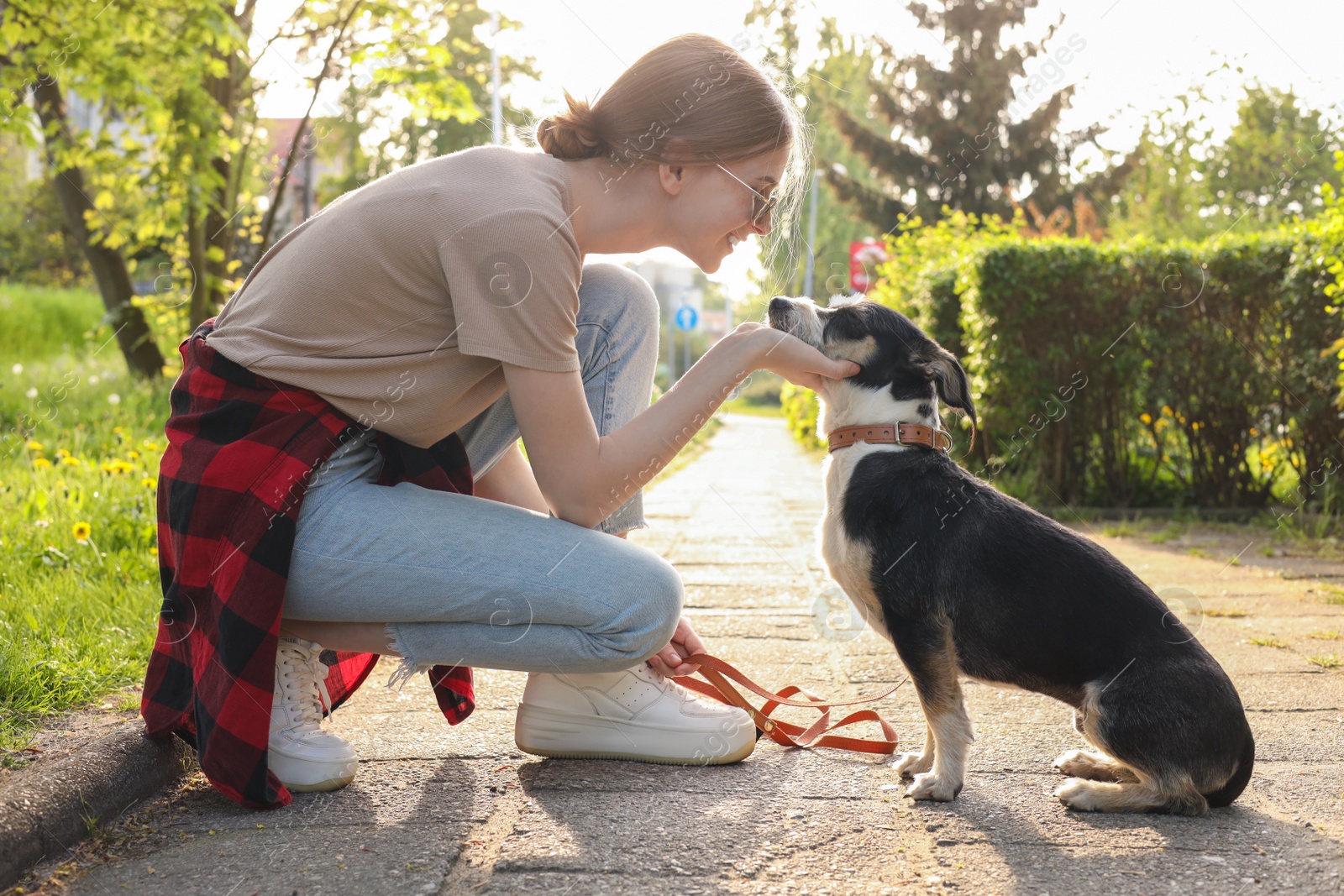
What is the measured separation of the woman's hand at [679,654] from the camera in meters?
2.80

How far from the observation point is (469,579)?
2234mm

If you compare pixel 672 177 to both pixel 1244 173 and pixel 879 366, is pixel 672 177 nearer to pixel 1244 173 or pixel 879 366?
pixel 879 366

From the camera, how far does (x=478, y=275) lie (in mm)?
2176

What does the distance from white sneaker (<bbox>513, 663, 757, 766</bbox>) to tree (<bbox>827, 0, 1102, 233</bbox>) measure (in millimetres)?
21792

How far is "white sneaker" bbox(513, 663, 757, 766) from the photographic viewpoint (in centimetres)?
255

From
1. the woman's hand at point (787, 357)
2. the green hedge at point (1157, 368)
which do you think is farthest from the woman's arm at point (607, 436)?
the green hedge at point (1157, 368)

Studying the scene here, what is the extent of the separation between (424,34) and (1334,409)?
7.52m

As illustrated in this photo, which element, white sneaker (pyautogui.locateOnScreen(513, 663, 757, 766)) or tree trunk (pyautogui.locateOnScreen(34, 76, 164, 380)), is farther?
tree trunk (pyautogui.locateOnScreen(34, 76, 164, 380))

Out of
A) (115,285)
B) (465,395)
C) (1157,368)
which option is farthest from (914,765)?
(115,285)

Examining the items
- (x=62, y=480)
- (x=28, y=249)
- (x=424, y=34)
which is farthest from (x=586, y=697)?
(x=28, y=249)

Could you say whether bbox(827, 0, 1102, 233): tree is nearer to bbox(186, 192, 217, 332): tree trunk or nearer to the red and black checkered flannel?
bbox(186, 192, 217, 332): tree trunk

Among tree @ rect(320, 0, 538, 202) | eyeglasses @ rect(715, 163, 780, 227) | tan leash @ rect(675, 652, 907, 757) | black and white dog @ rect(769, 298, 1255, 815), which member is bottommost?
tan leash @ rect(675, 652, 907, 757)

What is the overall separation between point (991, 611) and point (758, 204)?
1148 mm

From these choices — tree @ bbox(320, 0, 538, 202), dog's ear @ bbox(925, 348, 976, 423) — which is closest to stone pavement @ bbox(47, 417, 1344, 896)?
dog's ear @ bbox(925, 348, 976, 423)
